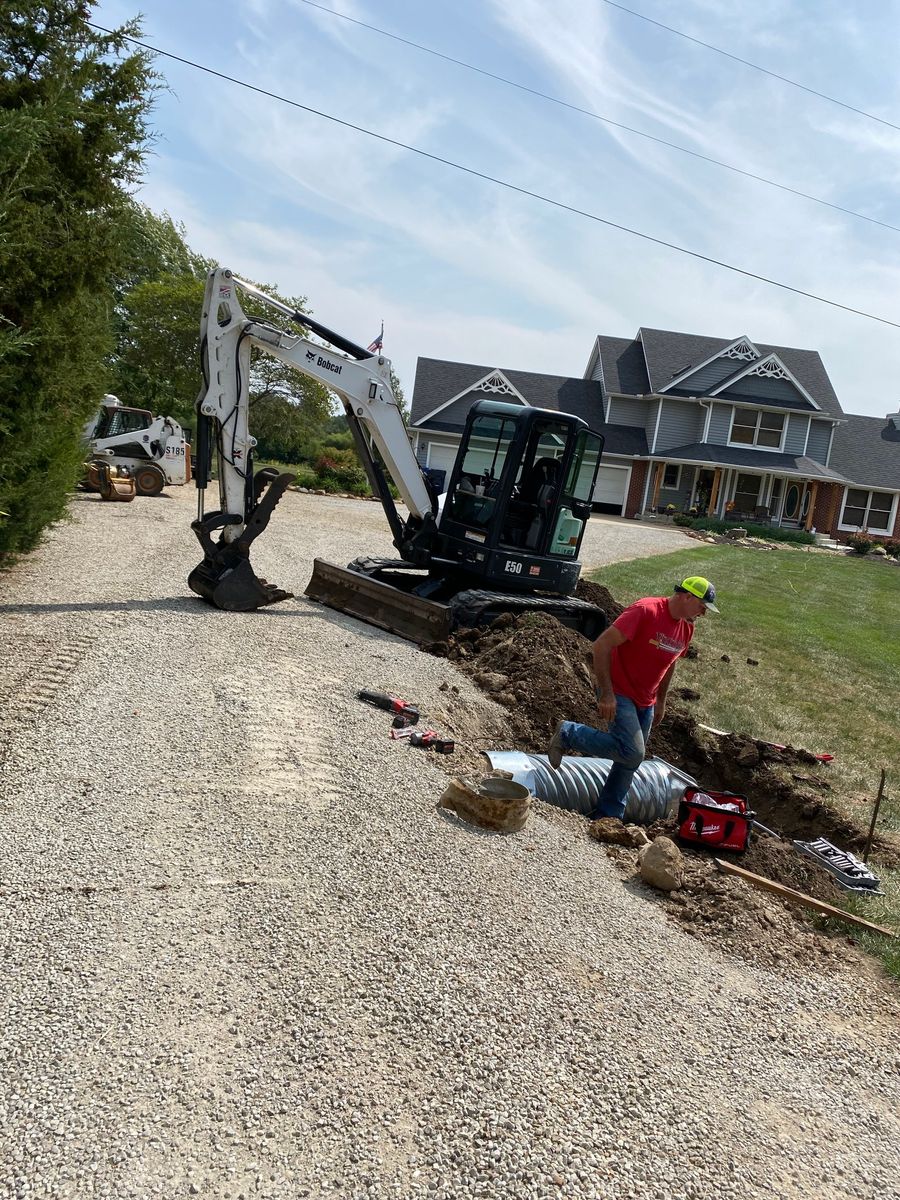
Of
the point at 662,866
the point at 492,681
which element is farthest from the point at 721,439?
the point at 662,866

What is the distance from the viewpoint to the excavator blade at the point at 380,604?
989 centimetres

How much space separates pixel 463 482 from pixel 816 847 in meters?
6.21

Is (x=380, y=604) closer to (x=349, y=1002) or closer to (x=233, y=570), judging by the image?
(x=233, y=570)

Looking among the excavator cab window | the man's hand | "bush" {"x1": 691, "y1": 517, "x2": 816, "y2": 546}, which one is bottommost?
the man's hand

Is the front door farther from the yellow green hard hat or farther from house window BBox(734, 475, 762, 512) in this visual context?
the yellow green hard hat

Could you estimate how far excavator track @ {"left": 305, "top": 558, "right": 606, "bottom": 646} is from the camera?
9953 millimetres

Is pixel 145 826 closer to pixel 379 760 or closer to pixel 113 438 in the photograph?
pixel 379 760

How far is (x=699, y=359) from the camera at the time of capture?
135 feet

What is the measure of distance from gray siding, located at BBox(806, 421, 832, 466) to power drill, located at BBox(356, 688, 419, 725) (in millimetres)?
36580

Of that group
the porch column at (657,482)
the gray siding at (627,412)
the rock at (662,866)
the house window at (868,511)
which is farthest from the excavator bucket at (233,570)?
the house window at (868,511)

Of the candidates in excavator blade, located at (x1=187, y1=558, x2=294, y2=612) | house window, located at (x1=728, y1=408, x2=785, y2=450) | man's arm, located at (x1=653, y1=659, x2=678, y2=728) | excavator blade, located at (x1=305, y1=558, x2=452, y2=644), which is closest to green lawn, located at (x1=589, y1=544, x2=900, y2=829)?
man's arm, located at (x1=653, y1=659, x2=678, y2=728)

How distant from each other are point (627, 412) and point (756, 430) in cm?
583

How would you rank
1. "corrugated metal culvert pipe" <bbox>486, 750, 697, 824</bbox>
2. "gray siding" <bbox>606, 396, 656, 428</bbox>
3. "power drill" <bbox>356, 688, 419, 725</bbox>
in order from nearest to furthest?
"corrugated metal culvert pipe" <bbox>486, 750, 697, 824</bbox> < "power drill" <bbox>356, 688, 419, 725</bbox> < "gray siding" <bbox>606, 396, 656, 428</bbox>

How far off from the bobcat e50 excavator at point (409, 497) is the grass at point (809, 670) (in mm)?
2270
